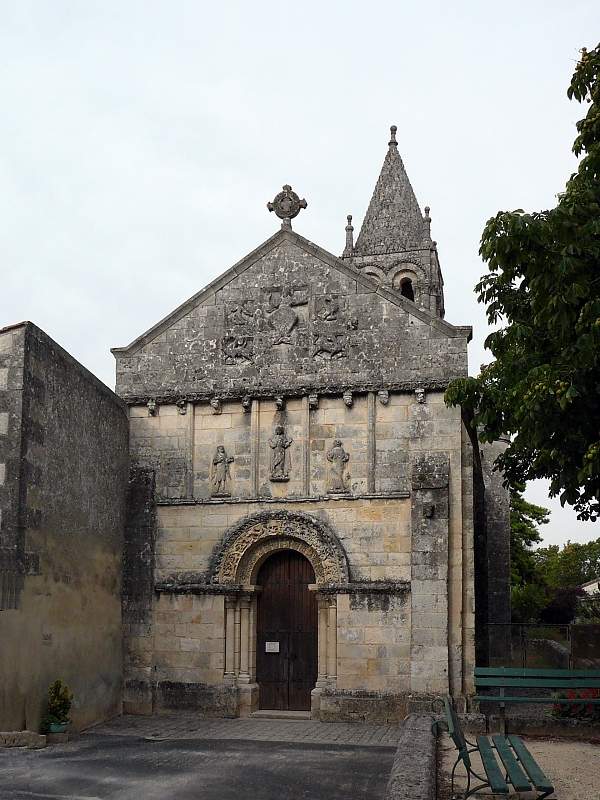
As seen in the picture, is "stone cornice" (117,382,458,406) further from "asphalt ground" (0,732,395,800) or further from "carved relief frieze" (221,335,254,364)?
"asphalt ground" (0,732,395,800)

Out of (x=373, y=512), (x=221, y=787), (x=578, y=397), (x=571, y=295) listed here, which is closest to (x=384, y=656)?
(x=373, y=512)

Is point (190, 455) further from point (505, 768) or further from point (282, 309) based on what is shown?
point (505, 768)

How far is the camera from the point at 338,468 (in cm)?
1609

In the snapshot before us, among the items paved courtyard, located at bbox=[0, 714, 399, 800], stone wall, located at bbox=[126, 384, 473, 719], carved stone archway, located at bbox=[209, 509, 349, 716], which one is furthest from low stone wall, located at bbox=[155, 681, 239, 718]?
paved courtyard, located at bbox=[0, 714, 399, 800]

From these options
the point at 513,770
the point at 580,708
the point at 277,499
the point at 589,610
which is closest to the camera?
the point at 513,770

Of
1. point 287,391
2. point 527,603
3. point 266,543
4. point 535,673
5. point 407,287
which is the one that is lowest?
point 535,673

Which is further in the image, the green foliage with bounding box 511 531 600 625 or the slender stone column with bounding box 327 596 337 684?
the green foliage with bounding box 511 531 600 625

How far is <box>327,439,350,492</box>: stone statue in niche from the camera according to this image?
16.0 metres

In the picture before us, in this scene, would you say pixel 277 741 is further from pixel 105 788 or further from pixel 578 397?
pixel 578 397

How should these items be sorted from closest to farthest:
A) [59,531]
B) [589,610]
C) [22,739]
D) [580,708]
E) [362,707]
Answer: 1. [22,739]
2. [59,531]
3. [580,708]
4. [362,707]
5. [589,610]

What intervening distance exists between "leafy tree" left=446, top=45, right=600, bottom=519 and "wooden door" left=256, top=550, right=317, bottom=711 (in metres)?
6.18

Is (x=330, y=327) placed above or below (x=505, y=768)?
above

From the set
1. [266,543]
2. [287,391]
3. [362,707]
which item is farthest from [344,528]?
[362,707]

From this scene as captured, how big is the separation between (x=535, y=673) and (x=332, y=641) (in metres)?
3.76
